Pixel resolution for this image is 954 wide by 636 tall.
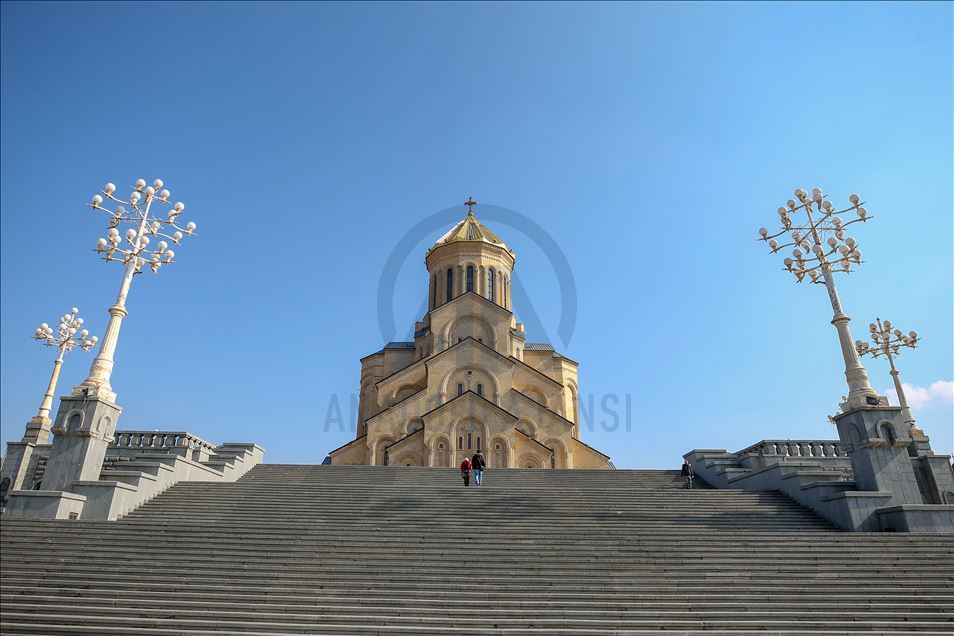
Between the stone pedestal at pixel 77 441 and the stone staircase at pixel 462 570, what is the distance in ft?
5.49

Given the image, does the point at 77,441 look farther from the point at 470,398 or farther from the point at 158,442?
the point at 470,398

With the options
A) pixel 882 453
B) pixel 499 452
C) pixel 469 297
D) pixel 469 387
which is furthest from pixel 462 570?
pixel 469 297

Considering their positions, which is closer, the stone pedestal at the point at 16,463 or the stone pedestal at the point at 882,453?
the stone pedestal at the point at 882,453

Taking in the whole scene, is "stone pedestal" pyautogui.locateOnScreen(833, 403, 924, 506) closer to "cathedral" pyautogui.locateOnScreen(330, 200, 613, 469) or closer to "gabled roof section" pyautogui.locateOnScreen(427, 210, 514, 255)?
"cathedral" pyautogui.locateOnScreen(330, 200, 613, 469)

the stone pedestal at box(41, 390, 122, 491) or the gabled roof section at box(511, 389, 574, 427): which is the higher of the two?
the gabled roof section at box(511, 389, 574, 427)

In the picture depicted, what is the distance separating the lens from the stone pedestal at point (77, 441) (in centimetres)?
1171

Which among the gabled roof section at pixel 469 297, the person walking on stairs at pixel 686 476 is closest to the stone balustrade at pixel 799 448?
the person walking on stairs at pixel 686 476

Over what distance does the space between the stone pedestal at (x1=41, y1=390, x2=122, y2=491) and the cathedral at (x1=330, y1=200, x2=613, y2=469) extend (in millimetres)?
12715

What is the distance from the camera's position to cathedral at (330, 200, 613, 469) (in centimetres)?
2384

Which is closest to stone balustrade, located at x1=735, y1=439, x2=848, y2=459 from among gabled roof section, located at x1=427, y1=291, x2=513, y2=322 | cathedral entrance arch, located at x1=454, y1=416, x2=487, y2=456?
cathedral entrance arch, located at x1=454, y1=416, x2=487, y2=456

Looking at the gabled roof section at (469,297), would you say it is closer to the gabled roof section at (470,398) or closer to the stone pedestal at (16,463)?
the gabled roof section at (470,398)

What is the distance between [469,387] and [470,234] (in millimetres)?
12630

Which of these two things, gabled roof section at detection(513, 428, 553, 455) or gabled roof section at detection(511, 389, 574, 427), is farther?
gabled roof section at detection(511, 389, 574, 427)

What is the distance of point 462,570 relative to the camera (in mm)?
8344
